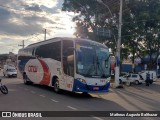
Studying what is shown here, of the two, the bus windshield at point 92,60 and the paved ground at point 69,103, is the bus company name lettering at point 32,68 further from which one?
the bus windshield at point 92,60

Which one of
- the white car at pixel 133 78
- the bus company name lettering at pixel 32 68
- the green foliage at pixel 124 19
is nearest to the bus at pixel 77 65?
the bus company name lettering at pixel 32 68

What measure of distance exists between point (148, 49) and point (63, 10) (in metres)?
14.5

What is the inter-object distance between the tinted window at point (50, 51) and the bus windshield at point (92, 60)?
85.2 inches

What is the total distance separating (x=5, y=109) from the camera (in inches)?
464

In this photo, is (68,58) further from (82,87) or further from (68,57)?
(82,87)

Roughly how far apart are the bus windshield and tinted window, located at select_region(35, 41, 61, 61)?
7.10ft

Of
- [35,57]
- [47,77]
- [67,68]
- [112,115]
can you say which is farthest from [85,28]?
[112,115]

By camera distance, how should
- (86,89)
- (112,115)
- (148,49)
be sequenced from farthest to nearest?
(148,49) → (86,89) → (112,115)

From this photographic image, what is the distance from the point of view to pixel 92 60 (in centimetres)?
1736

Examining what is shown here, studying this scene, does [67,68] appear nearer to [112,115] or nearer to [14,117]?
[112,115]

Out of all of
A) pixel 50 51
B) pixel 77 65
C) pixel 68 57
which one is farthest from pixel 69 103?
pixel 50 51

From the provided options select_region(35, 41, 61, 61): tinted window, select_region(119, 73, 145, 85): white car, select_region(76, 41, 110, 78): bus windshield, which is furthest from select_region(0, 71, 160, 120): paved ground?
select_region(119, 73, 145, 85): white car

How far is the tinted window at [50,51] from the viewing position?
754 inches

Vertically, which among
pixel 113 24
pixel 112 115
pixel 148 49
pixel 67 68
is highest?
pixel 113 24
